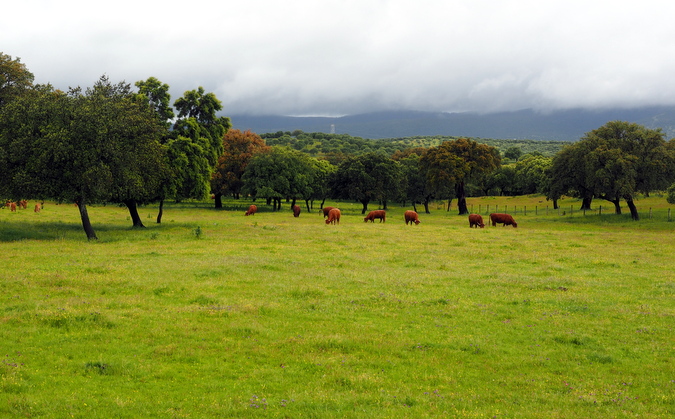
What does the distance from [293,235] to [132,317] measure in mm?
23105

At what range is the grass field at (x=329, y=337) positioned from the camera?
8867 mm

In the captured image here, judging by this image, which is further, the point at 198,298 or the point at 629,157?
the point at 629,157

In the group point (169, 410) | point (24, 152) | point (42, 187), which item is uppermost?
point (24, 152)

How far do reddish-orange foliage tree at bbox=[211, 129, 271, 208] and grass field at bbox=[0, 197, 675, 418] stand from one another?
56822 mm

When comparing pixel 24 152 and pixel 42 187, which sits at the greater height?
pixel 24 152

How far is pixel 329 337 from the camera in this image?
12.2m

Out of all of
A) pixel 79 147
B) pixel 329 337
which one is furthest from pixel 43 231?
pixel 329 337

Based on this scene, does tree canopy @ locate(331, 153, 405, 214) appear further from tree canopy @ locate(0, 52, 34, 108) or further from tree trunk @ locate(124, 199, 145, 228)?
tree canopy @ locate(0, 52, 34, 108)

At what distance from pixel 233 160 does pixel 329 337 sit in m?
76.0

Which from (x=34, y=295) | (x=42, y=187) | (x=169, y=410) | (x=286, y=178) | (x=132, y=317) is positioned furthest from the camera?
(x=286, y=178)

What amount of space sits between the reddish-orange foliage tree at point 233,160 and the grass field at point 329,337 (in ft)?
186

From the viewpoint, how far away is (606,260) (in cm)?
2597

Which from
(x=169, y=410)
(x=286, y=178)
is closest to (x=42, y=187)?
(x=169, y=410)

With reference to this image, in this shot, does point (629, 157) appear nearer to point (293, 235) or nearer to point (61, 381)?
point (293, 235)
